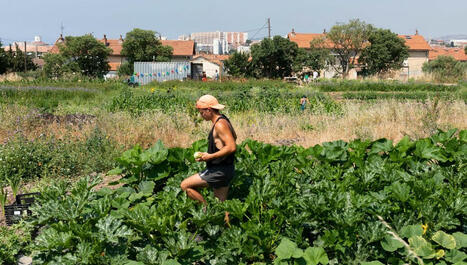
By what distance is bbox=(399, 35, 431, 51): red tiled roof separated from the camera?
70188 mm

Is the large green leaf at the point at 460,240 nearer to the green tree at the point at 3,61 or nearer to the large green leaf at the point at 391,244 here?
the large green leaf at the point at 391,244

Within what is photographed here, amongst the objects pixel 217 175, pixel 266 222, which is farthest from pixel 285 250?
pixel 217 175

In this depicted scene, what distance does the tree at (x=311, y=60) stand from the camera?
43.7 meters

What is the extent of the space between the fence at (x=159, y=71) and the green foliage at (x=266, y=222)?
3104 centimetres

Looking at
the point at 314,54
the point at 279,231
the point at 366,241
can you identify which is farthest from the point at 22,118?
the point at 314,54

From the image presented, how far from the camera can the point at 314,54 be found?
43.7 metres

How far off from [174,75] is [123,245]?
33.5 m

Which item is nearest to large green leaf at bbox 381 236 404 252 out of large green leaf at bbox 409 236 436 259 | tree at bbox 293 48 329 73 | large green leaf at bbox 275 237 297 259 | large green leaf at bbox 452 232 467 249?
large green leaf at bbox 409 236 436 259

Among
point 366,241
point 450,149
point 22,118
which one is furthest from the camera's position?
point 22,118

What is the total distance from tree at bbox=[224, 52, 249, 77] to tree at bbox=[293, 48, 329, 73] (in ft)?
17.9

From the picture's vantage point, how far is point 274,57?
45.4 m

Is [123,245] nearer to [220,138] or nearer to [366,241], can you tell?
[220,138]

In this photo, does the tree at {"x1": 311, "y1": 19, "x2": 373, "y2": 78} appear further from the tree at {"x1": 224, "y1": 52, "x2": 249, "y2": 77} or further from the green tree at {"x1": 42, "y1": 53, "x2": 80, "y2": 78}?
the green tree at {"x1": 42, "y1": 53, "x2": 80, "y2": 78}

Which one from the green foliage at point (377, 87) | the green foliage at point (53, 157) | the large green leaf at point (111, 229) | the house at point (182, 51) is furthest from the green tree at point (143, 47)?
the large green leaf at point (111, 229)
